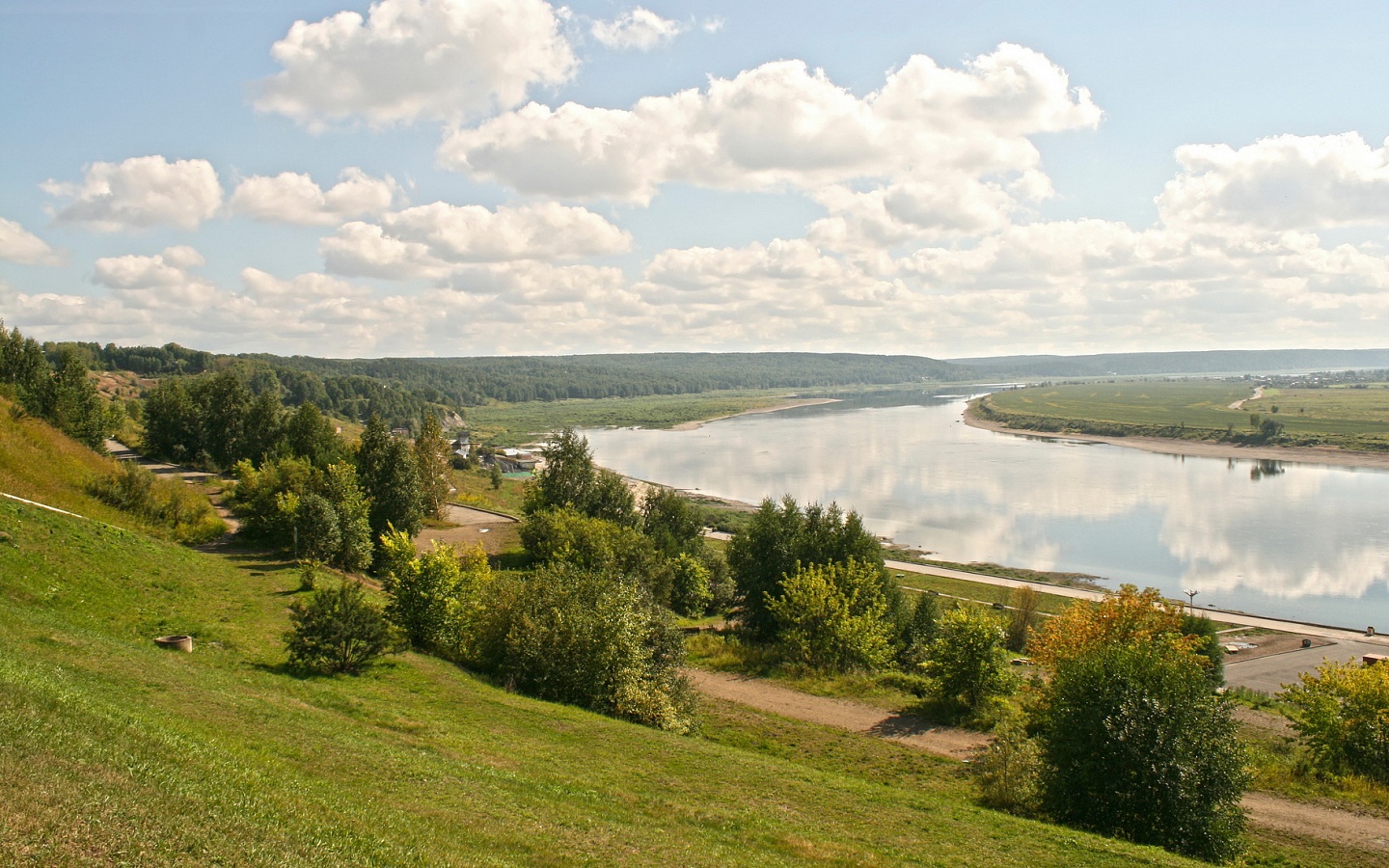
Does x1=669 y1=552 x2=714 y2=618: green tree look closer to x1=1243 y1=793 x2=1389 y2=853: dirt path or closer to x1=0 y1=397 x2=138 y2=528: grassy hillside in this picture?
x1=0 y1=397 x2=138 y2=528: grassy hillside

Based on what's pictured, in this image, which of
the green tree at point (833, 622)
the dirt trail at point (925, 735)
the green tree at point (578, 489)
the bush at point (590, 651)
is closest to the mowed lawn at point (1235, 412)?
the green tree at point (578, 489)

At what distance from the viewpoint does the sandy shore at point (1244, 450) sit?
333 feet

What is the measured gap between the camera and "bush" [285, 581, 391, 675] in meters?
17.7

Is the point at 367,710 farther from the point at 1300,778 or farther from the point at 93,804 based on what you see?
the point at 1300,778

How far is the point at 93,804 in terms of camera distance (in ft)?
23.7

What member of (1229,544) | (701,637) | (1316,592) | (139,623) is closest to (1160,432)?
(1229,544)

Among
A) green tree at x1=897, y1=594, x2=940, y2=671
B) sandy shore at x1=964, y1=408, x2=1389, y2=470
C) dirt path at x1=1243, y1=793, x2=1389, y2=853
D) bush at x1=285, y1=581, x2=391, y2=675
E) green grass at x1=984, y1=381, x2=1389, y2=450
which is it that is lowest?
green tree at x1=897, y1=594, x2=940, y2=671

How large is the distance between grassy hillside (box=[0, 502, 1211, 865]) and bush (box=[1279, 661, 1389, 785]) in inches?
396

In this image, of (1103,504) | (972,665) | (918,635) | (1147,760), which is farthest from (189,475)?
(1103,504)

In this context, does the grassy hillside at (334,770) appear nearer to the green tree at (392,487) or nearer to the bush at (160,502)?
the bush at (160,502)

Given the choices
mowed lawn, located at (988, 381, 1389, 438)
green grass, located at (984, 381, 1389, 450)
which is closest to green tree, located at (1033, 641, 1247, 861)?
green grass, located at (984, 381, 1389, 450)

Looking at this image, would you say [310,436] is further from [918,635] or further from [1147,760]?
[1147,760]

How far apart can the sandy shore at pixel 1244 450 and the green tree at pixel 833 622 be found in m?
96.9

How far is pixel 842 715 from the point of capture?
24422 mm
